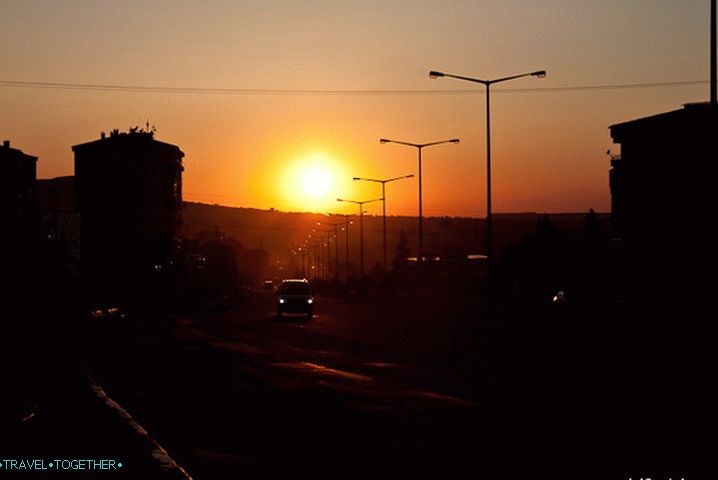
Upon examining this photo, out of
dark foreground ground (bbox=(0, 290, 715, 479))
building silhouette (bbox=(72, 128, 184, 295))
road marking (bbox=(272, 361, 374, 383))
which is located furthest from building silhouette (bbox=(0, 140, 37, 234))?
building silhouette (bbox=(72, 128, 184, 295))

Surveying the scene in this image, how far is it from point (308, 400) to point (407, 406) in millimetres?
2082

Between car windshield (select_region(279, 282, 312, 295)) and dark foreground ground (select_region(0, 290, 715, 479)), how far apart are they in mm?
24414

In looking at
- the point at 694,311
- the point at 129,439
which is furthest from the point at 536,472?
the point at 694,311

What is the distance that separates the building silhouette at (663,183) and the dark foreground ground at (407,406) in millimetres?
37995

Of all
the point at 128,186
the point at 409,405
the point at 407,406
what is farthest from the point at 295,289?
the point at 128,186

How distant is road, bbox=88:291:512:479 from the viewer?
1308 centimetres

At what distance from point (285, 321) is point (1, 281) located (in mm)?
41217

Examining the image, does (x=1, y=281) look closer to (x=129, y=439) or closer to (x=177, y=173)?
(x=129, y=439)

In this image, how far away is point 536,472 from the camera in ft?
37.5

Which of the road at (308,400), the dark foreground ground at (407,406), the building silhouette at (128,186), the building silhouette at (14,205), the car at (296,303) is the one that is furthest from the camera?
the building silhouette at (128,186)

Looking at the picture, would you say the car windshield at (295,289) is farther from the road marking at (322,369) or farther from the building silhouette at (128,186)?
the building silhouette at (128,186)

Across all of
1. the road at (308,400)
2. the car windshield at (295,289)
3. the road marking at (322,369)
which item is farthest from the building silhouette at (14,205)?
the car windshield at (295,289)

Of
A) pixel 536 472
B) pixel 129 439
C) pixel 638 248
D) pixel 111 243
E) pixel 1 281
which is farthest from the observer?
pixel 111 243

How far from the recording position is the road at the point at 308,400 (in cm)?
1308
